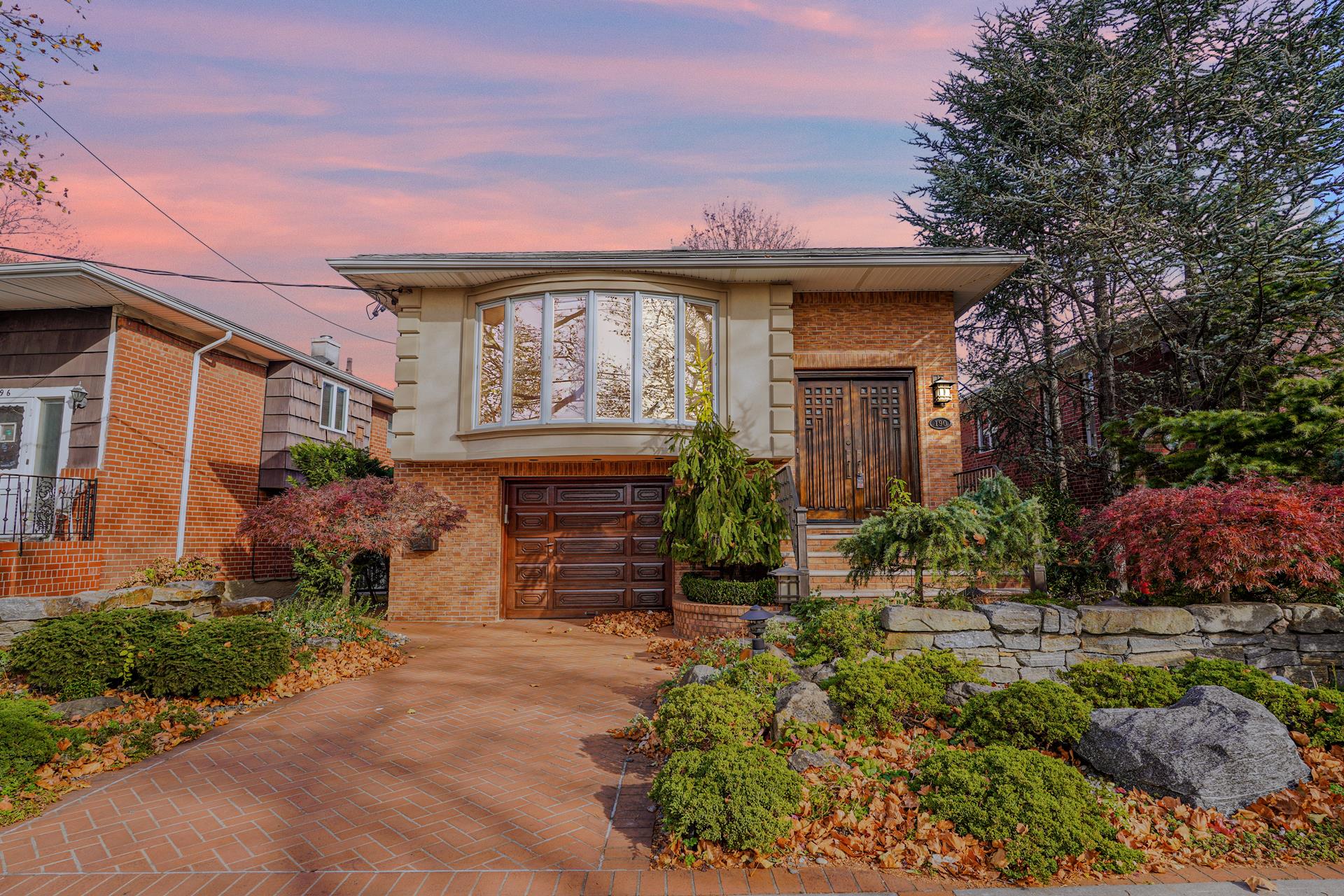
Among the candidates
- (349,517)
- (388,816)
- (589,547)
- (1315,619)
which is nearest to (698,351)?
(589,547)

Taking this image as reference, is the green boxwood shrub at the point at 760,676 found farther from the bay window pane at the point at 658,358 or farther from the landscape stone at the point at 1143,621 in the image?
the bay window pane at the point at 658,358

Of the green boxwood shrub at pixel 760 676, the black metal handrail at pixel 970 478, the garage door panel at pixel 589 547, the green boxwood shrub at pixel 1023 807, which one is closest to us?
the green boxwood shrub at pixel 1023 807

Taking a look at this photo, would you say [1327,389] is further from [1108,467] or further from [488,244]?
[488,244]

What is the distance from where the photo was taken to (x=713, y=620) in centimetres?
852

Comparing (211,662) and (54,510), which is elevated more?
(54,510)

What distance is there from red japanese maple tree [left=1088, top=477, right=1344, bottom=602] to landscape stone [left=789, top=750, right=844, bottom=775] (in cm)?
350

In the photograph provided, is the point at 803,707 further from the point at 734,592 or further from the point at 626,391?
the point at 626,391

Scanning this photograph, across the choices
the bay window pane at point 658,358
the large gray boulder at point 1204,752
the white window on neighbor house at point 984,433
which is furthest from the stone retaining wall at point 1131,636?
the white window on neighbor house at point 984,433

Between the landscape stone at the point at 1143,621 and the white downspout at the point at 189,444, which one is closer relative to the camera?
the landscape stone at the point at 1143,621

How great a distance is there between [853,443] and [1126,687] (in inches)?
251

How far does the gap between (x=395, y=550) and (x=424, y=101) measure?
264 inches

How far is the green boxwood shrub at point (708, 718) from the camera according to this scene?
14.9 ft

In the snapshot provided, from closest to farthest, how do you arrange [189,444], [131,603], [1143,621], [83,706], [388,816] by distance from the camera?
[388,816] < [83,706] < [1143,621] < [131,603] < [189,444]

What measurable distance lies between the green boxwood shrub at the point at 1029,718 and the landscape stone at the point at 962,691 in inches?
13.6
